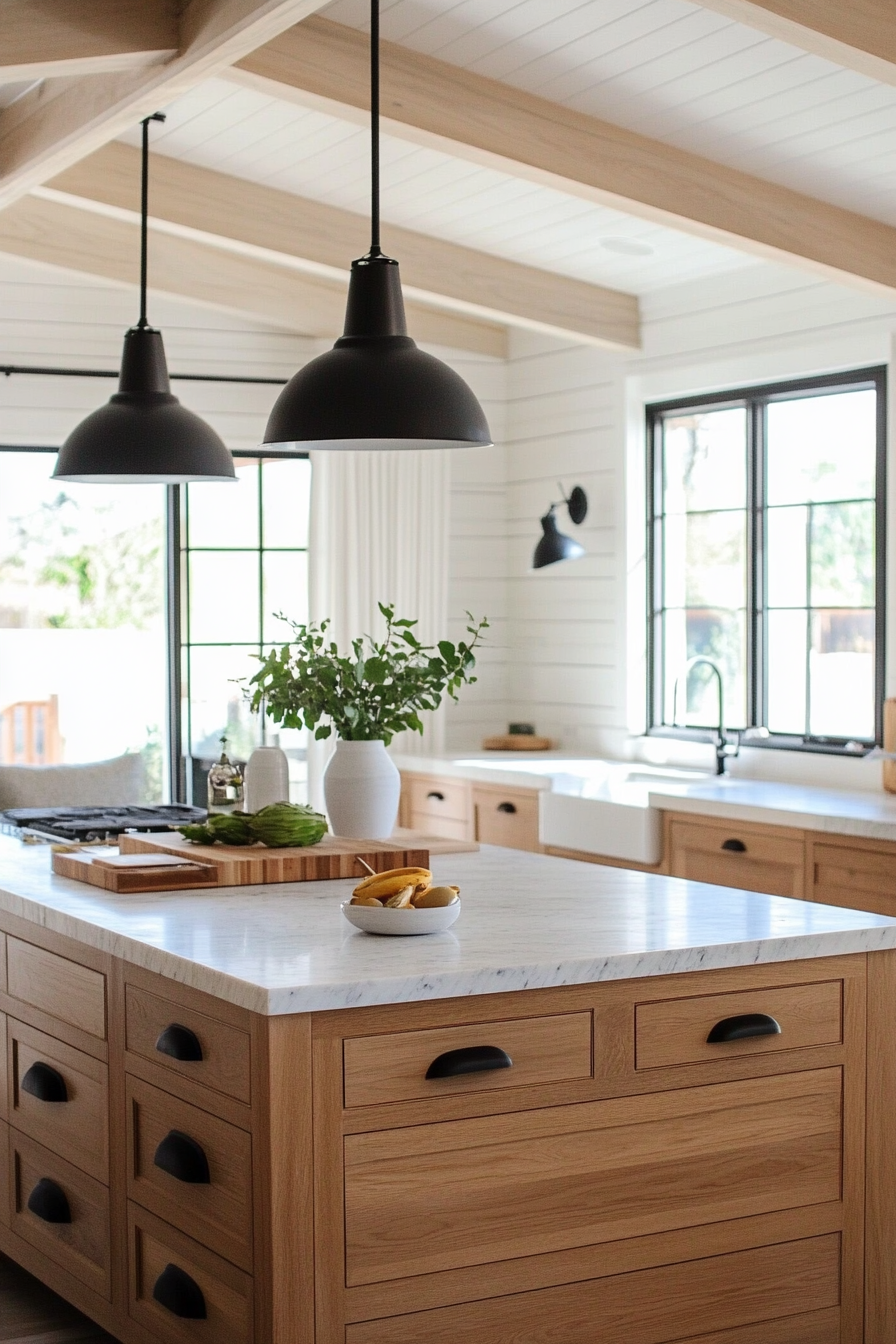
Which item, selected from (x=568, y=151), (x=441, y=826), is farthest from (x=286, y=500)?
(x=568, y=151)

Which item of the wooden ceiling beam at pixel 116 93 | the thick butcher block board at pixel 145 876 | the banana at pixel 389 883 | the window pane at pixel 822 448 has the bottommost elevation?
the thick butcher block board at pixel 145 876

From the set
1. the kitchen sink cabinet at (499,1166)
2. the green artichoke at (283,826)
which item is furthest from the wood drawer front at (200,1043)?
the green artichoke at (283,826)

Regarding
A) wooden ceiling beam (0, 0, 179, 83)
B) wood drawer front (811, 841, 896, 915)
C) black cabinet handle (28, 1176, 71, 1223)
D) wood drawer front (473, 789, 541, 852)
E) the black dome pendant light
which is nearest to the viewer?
the black dome pendant light

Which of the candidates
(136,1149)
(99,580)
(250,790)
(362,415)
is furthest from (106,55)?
(99,580)

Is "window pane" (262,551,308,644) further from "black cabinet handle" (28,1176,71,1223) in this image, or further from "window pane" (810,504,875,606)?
"black cabinet handle" (28,1176,71,1223)

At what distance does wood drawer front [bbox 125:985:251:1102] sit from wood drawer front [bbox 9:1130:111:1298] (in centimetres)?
35

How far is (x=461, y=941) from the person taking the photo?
259 centimetres

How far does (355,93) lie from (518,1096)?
266cm

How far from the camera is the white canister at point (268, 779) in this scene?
3826 millimetres

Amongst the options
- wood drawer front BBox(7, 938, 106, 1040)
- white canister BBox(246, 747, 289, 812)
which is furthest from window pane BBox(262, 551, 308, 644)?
wood drawer front BBox(7, 938, 106, 1040)

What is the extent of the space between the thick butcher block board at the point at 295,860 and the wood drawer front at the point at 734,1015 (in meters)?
0.87

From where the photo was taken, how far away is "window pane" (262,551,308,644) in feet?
21.6

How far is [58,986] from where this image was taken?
3014mm

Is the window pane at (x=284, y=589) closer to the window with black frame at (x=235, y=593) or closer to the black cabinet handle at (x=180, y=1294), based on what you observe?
the window with black frame at (x=235, y=593)
